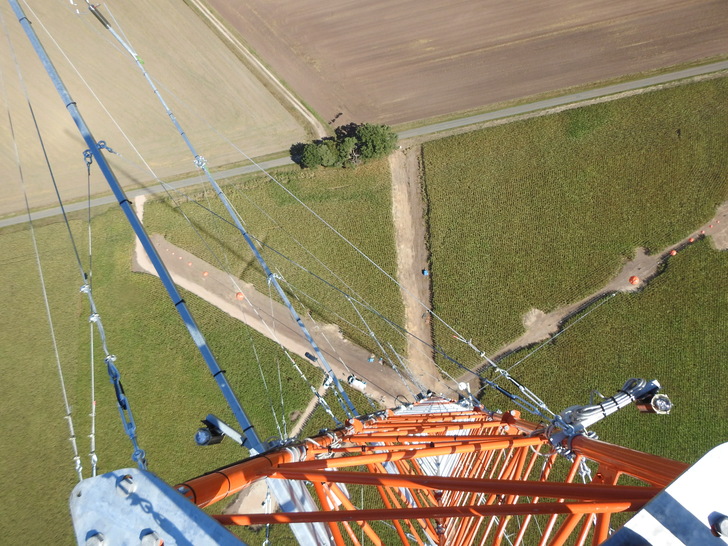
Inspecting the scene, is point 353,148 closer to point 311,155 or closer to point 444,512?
A: point 311,155

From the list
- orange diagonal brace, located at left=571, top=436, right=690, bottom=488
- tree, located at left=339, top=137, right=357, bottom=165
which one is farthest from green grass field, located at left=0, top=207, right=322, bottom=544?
orange diagonal brace, located at left=571, top=436, right=690, bottom=488

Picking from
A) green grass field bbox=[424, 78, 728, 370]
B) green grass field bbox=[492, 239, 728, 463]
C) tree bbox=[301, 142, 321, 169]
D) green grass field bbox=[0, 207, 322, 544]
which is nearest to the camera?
green grass field bbox=[492, 239, 728, 463]

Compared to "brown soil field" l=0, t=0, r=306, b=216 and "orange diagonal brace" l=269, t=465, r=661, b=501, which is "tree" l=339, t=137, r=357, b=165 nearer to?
"brown soil field" l=0, t=0, r=306, b=216

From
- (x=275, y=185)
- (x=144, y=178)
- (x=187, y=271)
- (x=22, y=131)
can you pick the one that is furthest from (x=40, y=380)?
(x=275, y=185)

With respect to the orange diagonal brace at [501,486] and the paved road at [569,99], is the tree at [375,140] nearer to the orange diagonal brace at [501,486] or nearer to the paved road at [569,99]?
the paved road at [569,99]

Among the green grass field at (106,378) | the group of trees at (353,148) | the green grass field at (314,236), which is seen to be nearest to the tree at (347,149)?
the group of trees at (353,148)

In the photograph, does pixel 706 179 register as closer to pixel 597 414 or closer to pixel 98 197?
pixel 597 414
